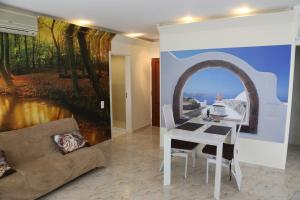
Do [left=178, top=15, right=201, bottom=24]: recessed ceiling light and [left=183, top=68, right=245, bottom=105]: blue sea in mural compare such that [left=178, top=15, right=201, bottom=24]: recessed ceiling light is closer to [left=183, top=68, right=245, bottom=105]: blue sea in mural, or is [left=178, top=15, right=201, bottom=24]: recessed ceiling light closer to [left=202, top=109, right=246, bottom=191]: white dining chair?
[left=183, top=68, right=245, bottom=105]: blue sea in mural

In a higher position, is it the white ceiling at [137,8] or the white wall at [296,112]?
the white ceiling at [137,8]

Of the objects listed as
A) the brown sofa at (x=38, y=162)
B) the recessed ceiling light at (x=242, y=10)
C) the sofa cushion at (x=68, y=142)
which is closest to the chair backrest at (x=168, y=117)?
the brown sofa at (x=38, y=162)

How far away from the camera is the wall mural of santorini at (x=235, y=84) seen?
11.2ft

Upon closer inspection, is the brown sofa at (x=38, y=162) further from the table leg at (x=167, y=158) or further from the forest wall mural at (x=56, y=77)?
the table leg at (x=167, y=158)

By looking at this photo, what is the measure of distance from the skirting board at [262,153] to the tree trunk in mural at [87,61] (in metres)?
2.96

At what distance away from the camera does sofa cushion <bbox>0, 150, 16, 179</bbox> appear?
242cm

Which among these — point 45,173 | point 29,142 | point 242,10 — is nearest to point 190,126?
point 242,10

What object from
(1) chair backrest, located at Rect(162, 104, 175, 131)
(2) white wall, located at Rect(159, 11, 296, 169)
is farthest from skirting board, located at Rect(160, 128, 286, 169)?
(1) chair backrest, located at Rect(162, 104, 175, 131)

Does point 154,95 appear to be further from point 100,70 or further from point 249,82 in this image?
point 249,82

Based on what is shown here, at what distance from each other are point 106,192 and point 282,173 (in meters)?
2.65

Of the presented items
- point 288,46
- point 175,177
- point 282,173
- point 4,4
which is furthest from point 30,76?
point 282,173

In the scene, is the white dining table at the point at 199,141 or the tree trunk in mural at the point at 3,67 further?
the tree trunk in mural at the point at 3,67

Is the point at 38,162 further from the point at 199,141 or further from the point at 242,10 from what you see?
the point at 242,10

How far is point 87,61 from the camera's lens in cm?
434
